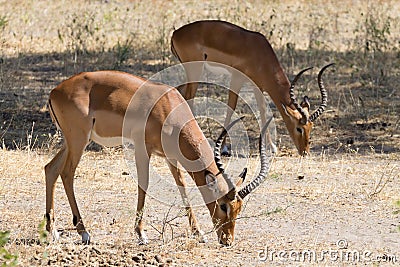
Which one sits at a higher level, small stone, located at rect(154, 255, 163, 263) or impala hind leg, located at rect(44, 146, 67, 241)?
impala hind leg, located at rect(44, 146, 67, 241)

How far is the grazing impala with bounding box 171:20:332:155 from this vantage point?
10.6 m

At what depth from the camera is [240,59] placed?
11172mm

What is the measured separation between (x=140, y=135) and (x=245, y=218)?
1.38 m

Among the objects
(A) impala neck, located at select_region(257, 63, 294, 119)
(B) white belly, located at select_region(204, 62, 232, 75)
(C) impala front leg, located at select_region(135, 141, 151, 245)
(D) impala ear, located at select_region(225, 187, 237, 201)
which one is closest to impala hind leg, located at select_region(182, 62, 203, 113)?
(B) white belly, located at select_region(204, 62, 232, 75)

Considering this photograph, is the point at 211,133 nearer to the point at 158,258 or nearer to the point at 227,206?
the point at 227,206

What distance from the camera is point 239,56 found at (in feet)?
36.7

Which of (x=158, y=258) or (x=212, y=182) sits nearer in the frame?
(x=158, y=258)

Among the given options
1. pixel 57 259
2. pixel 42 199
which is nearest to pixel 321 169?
pixel 42 199

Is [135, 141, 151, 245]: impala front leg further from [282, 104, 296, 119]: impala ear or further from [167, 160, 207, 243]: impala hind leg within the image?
[282, 104, 296, 119]: impala ear

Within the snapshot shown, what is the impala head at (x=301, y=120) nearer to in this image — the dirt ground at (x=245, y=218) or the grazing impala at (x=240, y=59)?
the grazing impala at (x=240, y=59)

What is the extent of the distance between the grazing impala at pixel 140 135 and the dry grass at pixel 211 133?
29 centimetres

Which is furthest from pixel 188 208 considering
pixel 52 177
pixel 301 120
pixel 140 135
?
pixel 301 120

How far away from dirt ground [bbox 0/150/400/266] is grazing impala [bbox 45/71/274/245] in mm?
233

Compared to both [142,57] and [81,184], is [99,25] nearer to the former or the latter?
[142,57]
